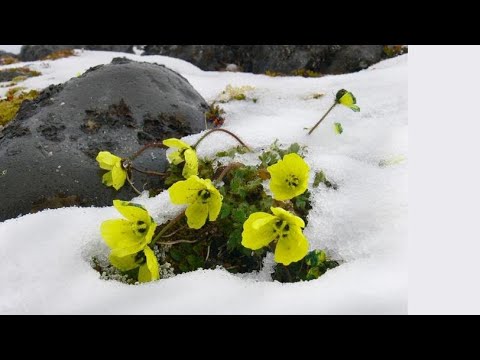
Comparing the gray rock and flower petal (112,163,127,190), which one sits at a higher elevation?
the gray rock

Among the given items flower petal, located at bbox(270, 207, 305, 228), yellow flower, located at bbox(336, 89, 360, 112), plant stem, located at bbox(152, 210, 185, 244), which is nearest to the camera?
flower petal, located at bbox(270, 207, 305, 228)

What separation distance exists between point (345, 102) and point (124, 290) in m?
2.03

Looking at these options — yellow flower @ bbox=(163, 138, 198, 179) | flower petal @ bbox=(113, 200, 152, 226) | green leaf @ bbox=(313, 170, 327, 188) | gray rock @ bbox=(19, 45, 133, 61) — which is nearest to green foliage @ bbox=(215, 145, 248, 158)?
yellow flower @ bbox=(163, 138, 198, 179)

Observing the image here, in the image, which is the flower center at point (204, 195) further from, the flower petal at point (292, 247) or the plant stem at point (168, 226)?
the flower petal at point (292, 247)

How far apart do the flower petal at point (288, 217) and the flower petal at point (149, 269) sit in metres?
0.55

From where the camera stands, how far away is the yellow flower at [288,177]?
2.31m

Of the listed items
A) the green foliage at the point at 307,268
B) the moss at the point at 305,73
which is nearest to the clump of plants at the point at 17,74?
the moss at the point at 305,73

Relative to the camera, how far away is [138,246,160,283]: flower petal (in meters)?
2.06

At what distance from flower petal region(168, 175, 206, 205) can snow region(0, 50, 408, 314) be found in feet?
0.87

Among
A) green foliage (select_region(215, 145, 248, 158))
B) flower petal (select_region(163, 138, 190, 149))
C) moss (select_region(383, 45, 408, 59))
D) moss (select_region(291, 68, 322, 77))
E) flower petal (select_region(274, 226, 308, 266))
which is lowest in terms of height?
flower petal (select_region(274, 226, 308, 266))

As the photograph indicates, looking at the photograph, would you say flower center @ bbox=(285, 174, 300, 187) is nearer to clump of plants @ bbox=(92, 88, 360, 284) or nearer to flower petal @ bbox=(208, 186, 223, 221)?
clump of plants @ bbox=(92, 88, 360, 284)

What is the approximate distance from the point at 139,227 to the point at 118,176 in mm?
758

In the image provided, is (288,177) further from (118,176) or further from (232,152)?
(118,176)

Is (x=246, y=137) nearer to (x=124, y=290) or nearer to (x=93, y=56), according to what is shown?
(x=124, y=290)
